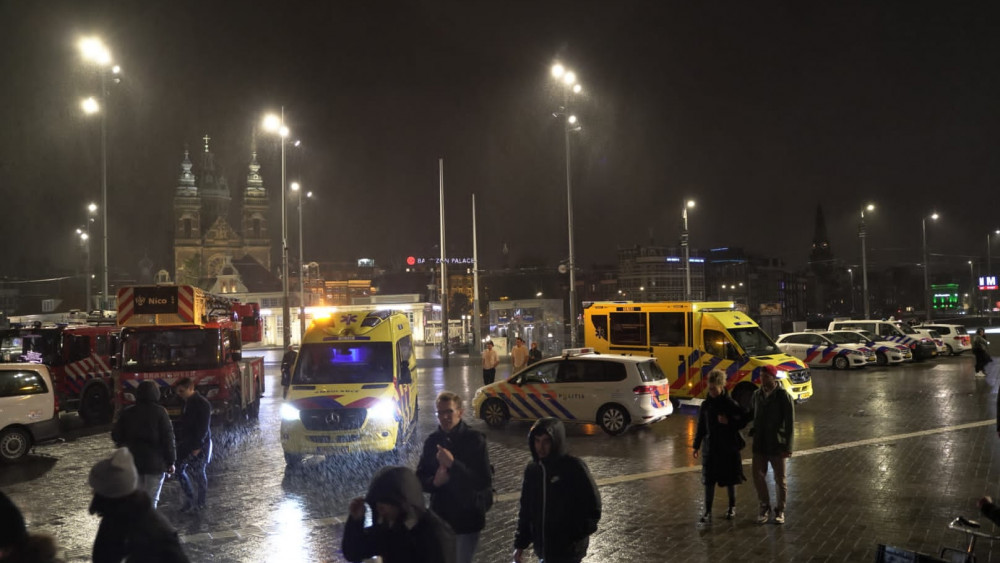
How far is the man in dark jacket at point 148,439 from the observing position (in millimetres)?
7516

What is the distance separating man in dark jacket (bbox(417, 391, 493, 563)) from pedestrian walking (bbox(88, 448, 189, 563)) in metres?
1.69

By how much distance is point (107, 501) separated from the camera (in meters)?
3.89

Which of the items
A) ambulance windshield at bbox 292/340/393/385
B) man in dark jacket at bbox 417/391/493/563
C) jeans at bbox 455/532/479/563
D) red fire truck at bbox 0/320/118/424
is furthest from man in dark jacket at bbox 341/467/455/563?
red fire truck at bbox 0/320/118/424

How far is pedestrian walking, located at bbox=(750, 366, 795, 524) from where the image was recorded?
782 centimetres

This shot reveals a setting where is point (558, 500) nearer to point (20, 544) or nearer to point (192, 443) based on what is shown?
point (20, 544)

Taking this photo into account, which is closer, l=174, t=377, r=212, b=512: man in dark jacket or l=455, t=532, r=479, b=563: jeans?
l=455, t=532, r=479, b=563: jeans

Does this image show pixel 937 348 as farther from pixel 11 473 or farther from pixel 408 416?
pixel 11 473

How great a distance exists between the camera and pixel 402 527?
11.4 ft

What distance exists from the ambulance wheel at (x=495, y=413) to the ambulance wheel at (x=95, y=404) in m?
A: 10.2

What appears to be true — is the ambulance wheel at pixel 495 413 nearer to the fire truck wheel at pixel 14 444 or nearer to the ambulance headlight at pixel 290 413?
the ambulance headlight at pixel 290 413

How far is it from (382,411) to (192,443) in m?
3.00

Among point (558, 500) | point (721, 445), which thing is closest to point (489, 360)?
point (721, 445)

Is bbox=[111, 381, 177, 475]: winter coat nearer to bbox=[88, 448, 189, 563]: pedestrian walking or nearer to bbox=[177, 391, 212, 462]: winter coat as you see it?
bbox=[177, 391, 212, 462]: winter coat

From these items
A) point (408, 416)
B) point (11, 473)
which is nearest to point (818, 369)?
point (408, 416)
